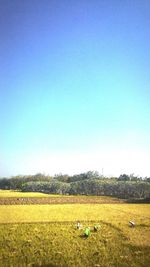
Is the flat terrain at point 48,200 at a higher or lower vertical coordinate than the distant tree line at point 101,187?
lower

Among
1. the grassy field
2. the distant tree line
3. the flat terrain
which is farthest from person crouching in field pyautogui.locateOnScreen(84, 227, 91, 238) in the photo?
the distant tree line

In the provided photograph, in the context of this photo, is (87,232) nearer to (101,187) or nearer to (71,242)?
(71,242)

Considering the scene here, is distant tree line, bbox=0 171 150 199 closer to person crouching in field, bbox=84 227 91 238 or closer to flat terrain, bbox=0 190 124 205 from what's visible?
flat terrain, bbox=0 190 124 205

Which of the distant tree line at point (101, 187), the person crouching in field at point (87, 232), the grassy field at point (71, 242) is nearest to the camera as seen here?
the grassy field at point (71, 242)

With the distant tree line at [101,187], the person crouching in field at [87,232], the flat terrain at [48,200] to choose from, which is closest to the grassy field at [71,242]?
the person crouching in field at [87,232]

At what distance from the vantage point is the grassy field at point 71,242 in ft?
42.1

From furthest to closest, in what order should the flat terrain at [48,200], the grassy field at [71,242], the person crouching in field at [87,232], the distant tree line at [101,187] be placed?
the distant tree line at [101,187] < the flat terrain at [48,200] < the person crouching in field at [87,232] < the grassy field at [71,242]

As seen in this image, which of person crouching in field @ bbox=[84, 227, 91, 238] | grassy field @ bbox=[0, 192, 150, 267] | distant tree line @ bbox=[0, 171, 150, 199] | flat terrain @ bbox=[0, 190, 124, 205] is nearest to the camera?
grassy field @ bbox=[0, 192, 150, 267]

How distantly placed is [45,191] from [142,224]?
100 ft

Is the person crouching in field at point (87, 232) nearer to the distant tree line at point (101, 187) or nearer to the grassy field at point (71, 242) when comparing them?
the grassy field at point (71, 242)

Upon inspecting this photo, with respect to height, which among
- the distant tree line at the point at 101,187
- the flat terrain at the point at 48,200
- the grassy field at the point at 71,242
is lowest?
the grassy field at the point at 71,242

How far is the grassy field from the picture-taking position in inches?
505

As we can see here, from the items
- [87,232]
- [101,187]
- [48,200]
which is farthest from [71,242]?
[101,187]

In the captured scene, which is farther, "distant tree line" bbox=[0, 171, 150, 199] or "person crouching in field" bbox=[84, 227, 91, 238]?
"distant tree line" bbox=[0, 171, 150, 199]
